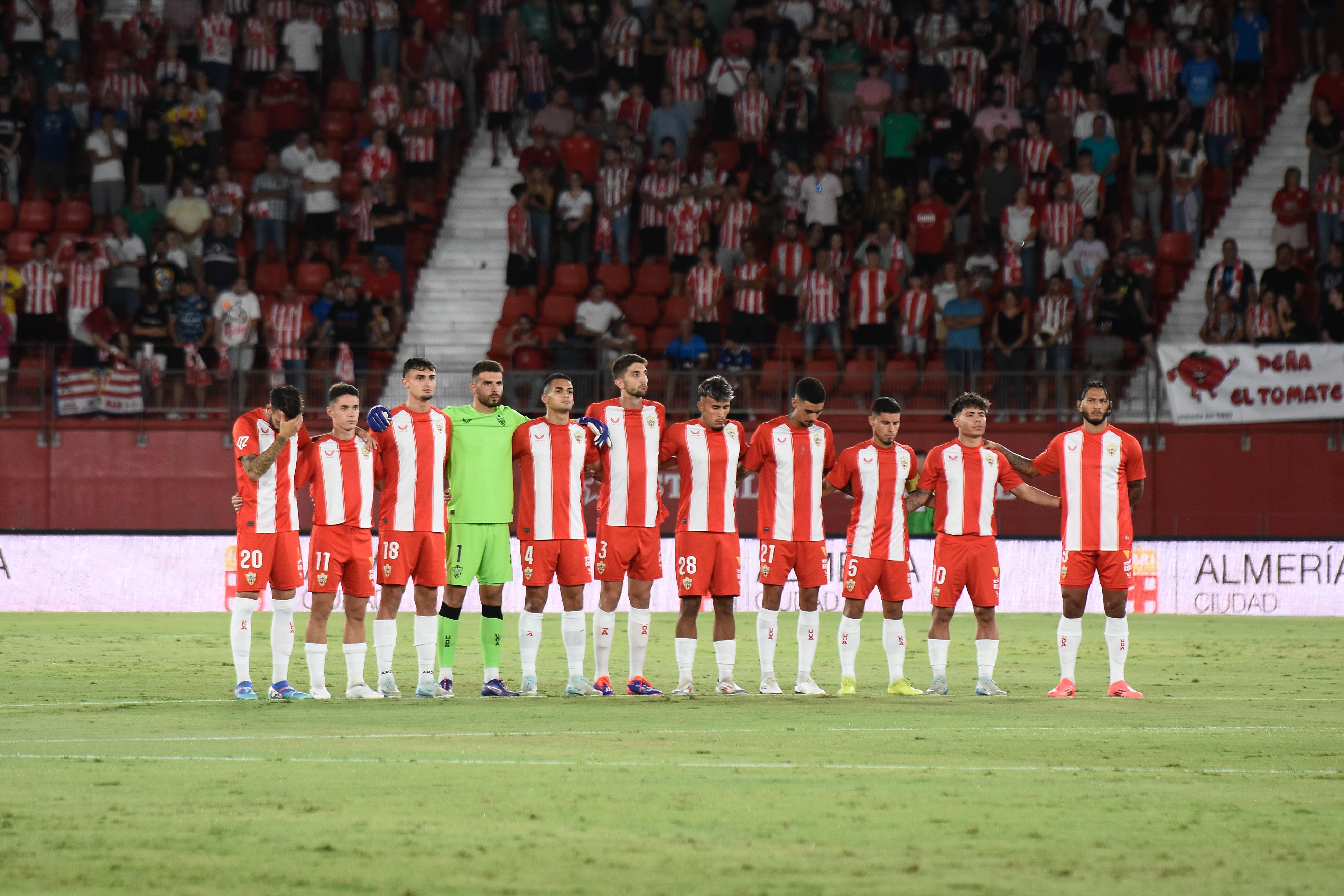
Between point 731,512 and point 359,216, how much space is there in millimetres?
15984

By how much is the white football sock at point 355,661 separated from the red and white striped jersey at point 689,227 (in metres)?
15.3

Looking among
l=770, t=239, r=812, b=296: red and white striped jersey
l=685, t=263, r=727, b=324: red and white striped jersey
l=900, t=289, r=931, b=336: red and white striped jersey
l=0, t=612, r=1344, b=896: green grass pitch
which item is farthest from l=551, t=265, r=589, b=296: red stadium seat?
l=0, t=612, r=1344, b=896: green grass pitch

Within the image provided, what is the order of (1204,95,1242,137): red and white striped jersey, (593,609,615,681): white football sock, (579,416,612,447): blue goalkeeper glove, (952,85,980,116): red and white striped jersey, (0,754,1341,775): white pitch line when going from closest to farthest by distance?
1. (0,754,1341,775): white pitch line
2. (579,416,612,447): blue goalkeeper glove
3. (593,609,615,681): white football sock
4. (1204,95,1242,137): red and white striped jersey
5. (952,85,980,116): red and white striped jersey

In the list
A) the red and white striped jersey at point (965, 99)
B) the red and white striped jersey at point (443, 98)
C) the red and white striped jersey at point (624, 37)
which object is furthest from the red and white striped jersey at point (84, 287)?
the red and white striped jersey at point (965, 99)

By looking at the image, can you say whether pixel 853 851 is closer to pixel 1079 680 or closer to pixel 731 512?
pixel 731 512

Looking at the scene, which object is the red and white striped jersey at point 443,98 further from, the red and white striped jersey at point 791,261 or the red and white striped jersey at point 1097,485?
the red and white striped jersey at point 1097,485

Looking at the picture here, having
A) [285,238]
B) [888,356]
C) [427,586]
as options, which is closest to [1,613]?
→ [285,238]

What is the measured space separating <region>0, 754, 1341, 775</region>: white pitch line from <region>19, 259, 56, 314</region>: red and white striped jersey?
17.8 meters

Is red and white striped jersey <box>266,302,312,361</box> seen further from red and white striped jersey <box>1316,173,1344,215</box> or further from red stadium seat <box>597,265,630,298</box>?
red and white striped jersey <box>1316,173,1344,215</box>

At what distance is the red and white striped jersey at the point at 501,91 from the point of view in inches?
1141

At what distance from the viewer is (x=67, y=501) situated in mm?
24234

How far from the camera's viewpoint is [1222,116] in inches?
1065

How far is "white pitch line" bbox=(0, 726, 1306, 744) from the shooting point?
9648mm

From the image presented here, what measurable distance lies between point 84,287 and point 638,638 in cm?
1612
